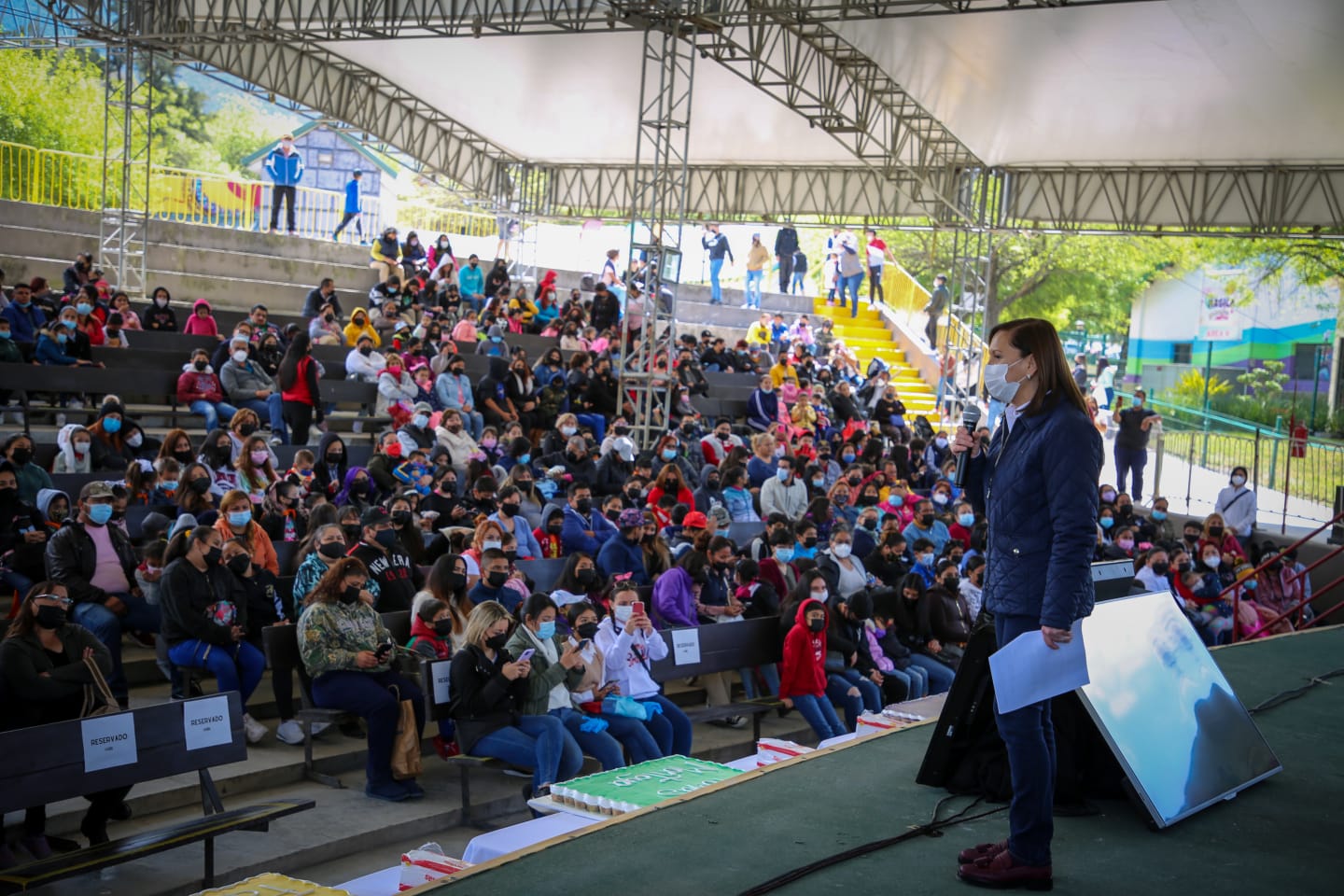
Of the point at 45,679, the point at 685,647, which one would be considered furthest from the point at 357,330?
the point at 45,679

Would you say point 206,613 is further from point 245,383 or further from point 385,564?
point 245,383

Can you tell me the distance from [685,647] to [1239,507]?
36.4ft

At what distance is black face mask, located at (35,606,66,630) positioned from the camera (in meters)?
5.84

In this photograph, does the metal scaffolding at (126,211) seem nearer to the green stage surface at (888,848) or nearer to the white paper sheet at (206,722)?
the white paper sheet at (206,722)

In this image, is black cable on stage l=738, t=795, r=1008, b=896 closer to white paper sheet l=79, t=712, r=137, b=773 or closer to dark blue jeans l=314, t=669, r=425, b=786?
white paper sheet l=79, t=712, r=137, b=773

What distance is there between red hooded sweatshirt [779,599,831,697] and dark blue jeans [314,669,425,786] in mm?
2758

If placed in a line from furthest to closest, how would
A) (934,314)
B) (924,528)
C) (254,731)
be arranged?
1. (934,314)
2. (924,528)
3. (254,731)

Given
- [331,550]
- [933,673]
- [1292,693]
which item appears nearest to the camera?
[1292,693]

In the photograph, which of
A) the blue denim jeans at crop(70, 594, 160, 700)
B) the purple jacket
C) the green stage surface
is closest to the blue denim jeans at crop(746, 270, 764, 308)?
the purple jacket

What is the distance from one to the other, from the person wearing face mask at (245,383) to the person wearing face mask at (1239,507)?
467 inches

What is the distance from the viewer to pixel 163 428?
13.8m

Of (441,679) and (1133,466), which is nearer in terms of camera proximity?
(441,679)

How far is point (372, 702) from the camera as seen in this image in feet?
22.9

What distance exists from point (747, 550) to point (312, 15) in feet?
36.6
